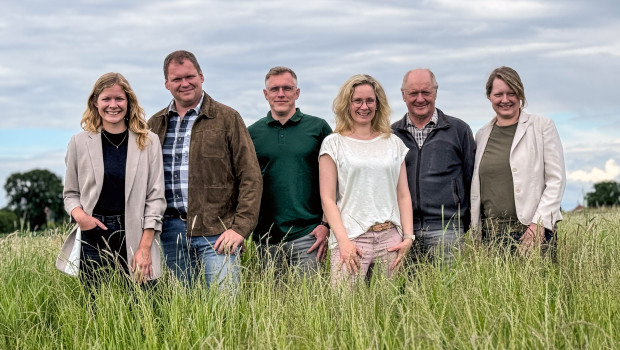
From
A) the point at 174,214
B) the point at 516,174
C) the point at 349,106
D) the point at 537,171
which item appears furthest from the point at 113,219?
the point at 537,171

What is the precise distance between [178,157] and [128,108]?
0.55 meters

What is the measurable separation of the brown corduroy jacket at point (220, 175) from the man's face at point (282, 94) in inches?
13.7

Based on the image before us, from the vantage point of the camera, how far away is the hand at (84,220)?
16.2ft

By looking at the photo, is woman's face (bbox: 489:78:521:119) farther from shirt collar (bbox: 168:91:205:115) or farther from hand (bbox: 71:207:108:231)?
hand (bbox: 71:207:108:231)

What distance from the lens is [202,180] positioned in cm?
535

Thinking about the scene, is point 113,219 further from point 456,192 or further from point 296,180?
point 456,192

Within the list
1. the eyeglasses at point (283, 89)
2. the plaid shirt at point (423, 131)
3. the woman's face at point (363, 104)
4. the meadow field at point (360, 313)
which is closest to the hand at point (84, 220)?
the meadow field at point (360, 313)

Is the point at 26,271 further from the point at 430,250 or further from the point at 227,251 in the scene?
the point at 430,250

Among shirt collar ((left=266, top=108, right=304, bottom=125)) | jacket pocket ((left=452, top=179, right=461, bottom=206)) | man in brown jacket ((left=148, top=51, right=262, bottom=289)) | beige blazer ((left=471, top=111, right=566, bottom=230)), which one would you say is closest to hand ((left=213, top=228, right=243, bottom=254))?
man in brown jacket ((left=148, top=51, right=262, bottom=289))

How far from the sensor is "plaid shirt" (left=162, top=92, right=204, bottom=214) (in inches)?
211

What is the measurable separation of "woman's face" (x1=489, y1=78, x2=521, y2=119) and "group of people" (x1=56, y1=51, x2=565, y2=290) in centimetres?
1

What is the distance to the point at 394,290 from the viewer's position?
4.99 metres

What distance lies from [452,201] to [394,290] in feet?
3.47

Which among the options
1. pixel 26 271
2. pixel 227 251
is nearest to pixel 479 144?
pixel 227 251
